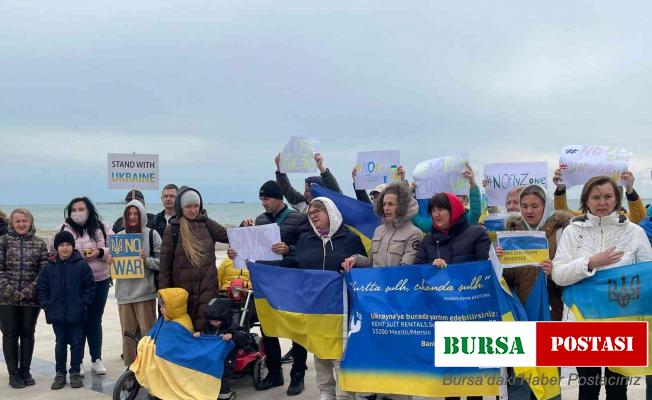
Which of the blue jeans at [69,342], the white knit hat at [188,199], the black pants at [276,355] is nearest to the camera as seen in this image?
the white knit hat at [188,199]

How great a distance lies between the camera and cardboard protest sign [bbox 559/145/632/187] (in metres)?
5.99

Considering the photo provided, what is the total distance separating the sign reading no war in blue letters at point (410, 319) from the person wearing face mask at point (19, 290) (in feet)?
11.8

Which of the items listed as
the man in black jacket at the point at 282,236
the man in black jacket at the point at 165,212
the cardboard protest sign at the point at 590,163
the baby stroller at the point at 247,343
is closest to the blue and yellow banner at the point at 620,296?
the cardboard protest sign at the point at 590,163

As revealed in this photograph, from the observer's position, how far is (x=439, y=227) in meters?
4.75

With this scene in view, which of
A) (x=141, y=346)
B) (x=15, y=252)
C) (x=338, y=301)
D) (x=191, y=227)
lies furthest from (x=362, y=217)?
(x=15, y=252)

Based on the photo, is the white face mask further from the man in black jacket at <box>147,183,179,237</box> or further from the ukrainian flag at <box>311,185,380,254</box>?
the ukrainian flag at <box>311,185,380,254</box>

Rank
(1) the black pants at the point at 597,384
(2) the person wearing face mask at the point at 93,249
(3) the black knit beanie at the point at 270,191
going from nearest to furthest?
1. (1) the black pants at the point at 597,384
2. (3) the black knit beanie at the point at 270,191
3. (2) the person wearing face mask at the point at 93,249

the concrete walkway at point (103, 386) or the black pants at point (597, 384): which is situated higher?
the black pants at point (597, 384)

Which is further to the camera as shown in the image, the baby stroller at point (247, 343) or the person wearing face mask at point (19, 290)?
the person wearing face mask at point (19, 290)

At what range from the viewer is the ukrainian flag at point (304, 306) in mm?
5254

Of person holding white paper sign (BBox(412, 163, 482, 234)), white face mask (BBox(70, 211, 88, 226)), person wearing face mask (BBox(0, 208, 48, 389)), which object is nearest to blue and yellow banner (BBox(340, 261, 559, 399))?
person holding white paper sign (BBox(412, 163, 482, 234))

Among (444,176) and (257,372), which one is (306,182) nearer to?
(444,176)

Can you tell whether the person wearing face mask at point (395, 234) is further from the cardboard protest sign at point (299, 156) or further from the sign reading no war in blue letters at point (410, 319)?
the cardboard protest sign at point (299, 156)

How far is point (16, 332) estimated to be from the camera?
261 inches
